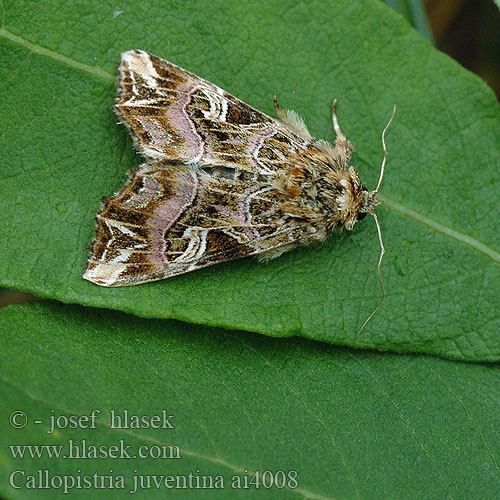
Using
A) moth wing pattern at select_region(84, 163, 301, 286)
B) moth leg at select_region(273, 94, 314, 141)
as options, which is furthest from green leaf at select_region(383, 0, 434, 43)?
moth wing pattern at select_region(84, 163, 301, 286)

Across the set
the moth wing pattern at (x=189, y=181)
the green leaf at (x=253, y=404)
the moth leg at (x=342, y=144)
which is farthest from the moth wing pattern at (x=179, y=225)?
the moth leg at (x=342, y=144)

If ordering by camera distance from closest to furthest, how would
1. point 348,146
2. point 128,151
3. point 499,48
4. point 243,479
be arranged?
1. point 243,479
2. point 128,151
3. point 348,146
4. point 499,48

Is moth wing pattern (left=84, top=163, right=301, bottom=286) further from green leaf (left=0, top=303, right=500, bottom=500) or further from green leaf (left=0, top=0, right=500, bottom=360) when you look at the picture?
green leaf (left=0, top=303, right=500, bottom=500)

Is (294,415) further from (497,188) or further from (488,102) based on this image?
(488,102)

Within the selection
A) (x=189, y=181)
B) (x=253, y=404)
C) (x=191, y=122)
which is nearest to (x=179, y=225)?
(x=189, y=181)

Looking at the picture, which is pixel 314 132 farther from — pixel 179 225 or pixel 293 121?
pixel 179 225

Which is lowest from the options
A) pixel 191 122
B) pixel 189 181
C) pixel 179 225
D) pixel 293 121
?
pixel 179 225

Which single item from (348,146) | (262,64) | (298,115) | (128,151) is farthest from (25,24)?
(348,146)

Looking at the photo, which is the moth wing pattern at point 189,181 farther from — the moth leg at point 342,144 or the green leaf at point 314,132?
the moth leg at point 342,144
